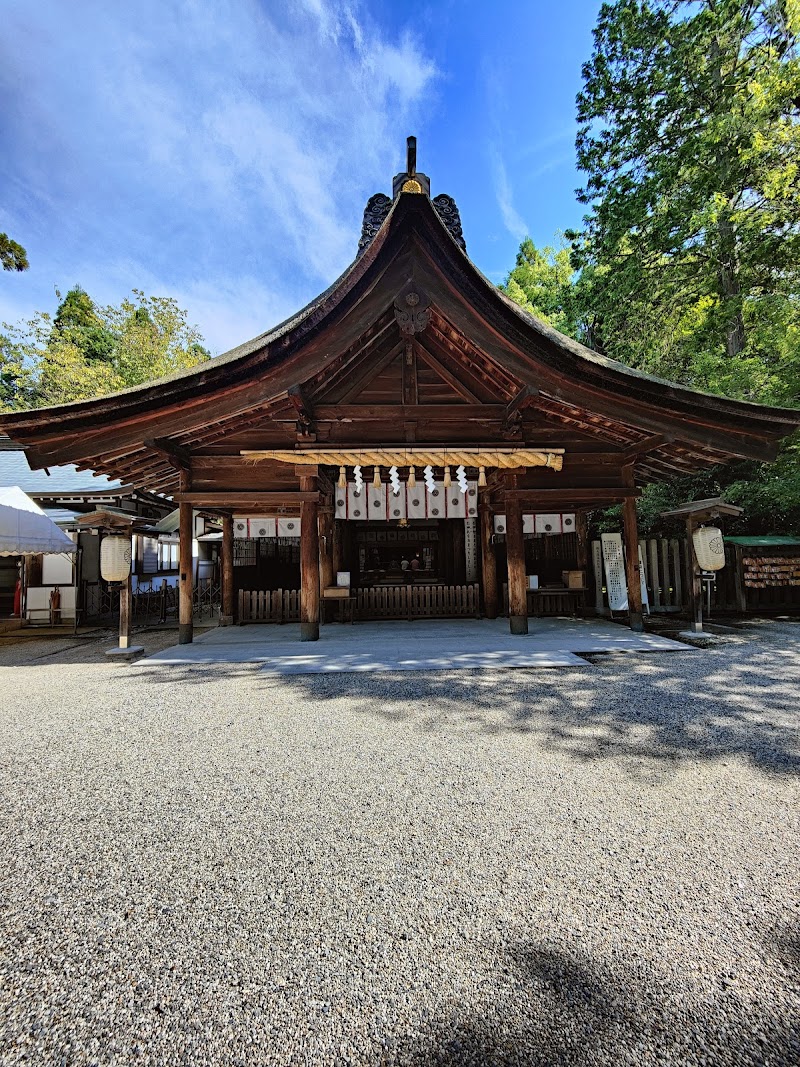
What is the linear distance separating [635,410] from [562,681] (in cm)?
396

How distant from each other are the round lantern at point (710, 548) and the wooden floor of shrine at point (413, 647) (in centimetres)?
142

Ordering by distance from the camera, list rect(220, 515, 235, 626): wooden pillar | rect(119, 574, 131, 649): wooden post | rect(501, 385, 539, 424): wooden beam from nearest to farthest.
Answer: rect(501, 385, 539, 424): wooden beam, rect(119, 574, 131, 649): wooden post, rect(220, 515, 235, 626): wooden pillar

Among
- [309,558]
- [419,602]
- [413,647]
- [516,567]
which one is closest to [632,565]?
[516,567]

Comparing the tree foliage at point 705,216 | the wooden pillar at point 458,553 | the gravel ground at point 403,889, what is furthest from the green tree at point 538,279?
the gravel ground at point 403,889

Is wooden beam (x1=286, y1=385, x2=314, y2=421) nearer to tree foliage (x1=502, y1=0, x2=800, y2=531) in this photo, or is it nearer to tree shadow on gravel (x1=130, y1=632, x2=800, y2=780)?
tree shadow on gravel (x1=130, y1=632, x2=800, y2=780)

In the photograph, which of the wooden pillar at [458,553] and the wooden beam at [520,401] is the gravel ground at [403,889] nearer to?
the wooden beam at [520,401]

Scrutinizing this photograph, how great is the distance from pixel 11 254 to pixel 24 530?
548 centimetres

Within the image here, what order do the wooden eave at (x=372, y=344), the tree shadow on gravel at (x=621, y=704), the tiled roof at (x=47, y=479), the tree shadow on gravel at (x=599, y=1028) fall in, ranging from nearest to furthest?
1. the tree shadow on gravel at (x=599, y=1028)
2. the tree shadow on gravel at (x=621, y=704)
3. the wooden eave at (x=372, y=344)
4. the tiled roof at (x=47, y=479)

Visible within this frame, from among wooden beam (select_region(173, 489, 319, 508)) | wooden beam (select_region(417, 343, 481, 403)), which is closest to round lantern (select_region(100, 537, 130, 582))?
wooden beam (select_region(173, 489, 319, 508))

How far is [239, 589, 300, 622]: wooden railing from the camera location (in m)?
10.4

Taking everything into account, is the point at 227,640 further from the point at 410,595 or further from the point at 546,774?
the point at 546,774

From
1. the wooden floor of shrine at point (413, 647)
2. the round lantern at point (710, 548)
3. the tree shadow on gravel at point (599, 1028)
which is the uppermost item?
the round lantern at point (710, 548)

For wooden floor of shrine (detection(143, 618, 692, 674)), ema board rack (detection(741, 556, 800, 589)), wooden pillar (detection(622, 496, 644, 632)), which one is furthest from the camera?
ema board rack (detection(741, 556, 800, 589))

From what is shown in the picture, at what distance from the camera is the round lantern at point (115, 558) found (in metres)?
6.59
